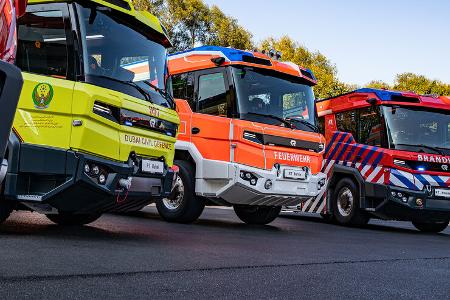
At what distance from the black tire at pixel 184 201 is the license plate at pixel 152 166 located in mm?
2086

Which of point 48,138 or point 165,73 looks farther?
point 165,73

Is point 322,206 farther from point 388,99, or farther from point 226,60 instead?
point 226,60

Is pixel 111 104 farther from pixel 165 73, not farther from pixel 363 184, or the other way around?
pixel 363 184

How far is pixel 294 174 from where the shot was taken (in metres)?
9.41

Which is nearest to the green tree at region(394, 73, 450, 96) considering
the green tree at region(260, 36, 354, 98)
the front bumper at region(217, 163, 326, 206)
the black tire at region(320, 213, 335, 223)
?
the green tree at region(260, 36, 354, 98)

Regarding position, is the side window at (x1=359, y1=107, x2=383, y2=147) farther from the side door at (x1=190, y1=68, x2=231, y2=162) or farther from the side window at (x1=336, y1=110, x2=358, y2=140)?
the side door at (x1=190, y1=68, x2=231, y2=162)

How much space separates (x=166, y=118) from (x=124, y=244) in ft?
5.66

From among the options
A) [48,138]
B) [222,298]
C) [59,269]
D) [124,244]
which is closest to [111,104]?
[48,138]

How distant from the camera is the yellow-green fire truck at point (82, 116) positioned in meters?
6.18

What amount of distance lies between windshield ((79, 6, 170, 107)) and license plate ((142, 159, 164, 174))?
72 cm

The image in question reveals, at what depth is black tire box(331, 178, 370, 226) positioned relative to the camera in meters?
11.6

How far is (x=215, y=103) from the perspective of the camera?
938cm

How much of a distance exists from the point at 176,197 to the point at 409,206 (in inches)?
164

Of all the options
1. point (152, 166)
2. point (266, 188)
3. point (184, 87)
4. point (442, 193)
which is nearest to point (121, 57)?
point (152, 166)
